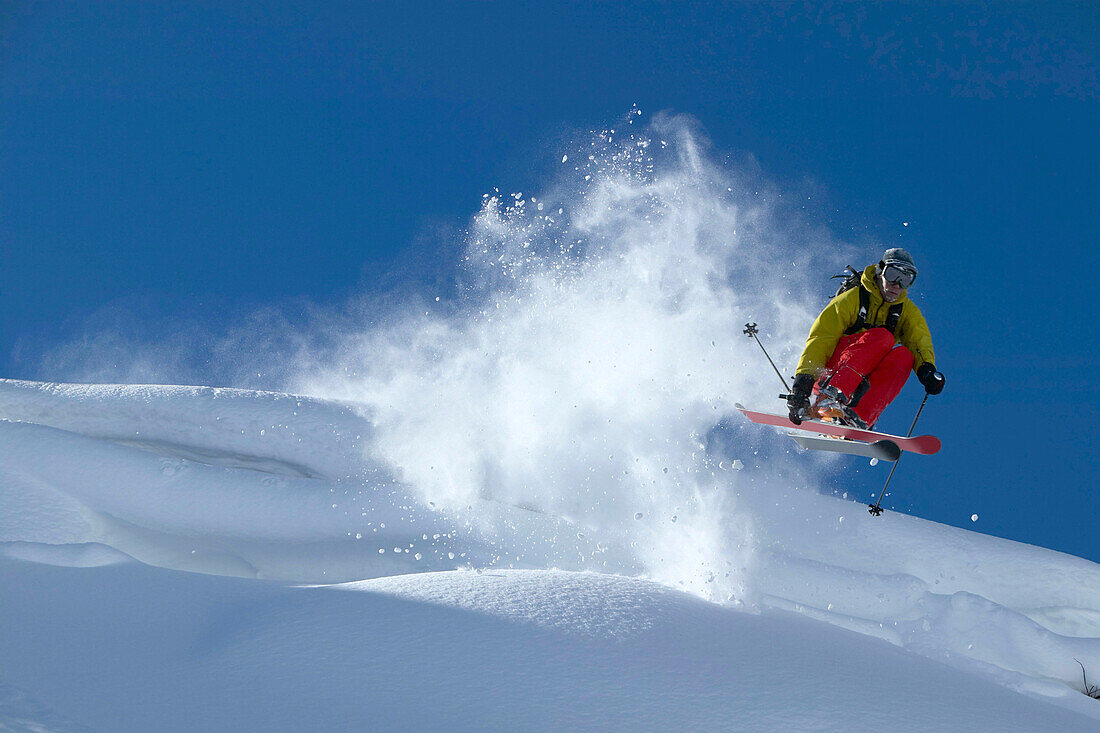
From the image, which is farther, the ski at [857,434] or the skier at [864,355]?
the skier at [864,355]

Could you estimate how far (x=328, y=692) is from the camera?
3.31 metres

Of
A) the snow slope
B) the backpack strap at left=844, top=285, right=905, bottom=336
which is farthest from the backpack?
the snow slope

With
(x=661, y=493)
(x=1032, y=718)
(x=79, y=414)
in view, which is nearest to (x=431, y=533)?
(x=661, y=493)

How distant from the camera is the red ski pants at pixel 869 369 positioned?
20.6 feet

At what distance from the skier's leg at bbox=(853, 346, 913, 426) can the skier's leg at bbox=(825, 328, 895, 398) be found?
0.21 ft

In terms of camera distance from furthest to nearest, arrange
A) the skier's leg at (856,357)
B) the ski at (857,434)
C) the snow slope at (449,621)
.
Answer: the skier's leg at (856,357) < the ski at (857,434) < the snow slope at (449,621)

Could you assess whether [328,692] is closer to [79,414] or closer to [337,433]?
[337,433]

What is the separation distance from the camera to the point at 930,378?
6254mm

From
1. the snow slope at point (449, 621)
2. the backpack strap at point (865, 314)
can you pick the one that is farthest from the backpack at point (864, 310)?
the snow slope at point (449, 621)

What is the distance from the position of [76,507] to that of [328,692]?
5.36m

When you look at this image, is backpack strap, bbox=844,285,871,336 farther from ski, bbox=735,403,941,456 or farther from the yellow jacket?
ski, bbox=735,403,941,456

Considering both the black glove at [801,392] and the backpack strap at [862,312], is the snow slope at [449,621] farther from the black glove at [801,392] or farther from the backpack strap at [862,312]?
the backpack strap at [862,312]

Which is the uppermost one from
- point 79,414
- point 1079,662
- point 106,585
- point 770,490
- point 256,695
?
point 770,490

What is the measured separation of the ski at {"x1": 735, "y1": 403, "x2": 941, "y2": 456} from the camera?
5941mm
